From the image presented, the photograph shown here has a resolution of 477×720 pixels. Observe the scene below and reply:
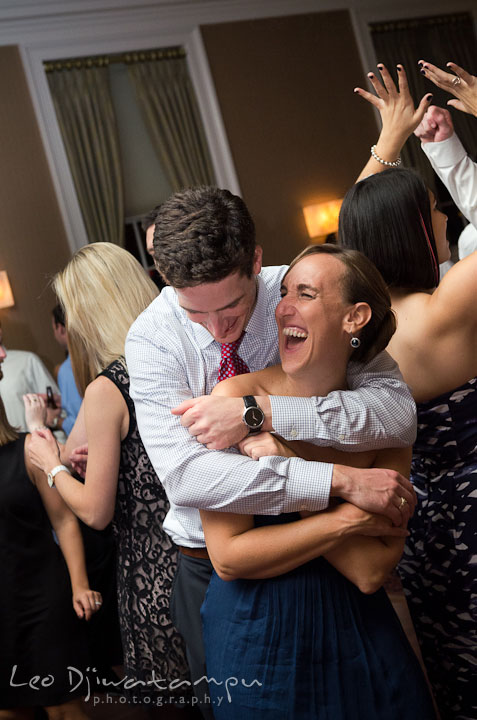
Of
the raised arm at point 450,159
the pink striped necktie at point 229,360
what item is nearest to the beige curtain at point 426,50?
the raised arm at point 450,159

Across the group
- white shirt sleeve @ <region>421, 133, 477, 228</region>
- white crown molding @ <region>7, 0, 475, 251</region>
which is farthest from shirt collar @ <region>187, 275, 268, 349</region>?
white crown molding @ <region>7, 0, 475, 251</region>

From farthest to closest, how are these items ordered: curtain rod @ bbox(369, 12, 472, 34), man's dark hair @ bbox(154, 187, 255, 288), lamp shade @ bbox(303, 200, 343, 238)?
curtain rod @ bbox(369, 12, 472, 34), lamp shade @ bbox(303, 200, 343, 238), man's dark hair @ bbox(154, 187, 255, 288)

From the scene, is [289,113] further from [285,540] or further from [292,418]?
[285,540]

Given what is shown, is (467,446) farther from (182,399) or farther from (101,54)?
(101,54)

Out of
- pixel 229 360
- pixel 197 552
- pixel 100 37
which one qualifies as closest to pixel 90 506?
pixel 197 552

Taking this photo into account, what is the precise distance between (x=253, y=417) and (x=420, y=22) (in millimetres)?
7954

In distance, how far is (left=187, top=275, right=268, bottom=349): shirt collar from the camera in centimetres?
169

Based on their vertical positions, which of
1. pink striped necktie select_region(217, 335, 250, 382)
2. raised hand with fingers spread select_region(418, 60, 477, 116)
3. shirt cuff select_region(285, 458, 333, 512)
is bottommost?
shirt cuff select_region(285, 458, 333, 512)

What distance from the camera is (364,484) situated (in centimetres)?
141

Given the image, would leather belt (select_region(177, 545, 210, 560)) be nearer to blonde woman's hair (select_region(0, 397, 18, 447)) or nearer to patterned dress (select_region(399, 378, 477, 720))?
patterned dress (select_region(399, 378, 477, 720))

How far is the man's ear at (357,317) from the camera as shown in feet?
5.03

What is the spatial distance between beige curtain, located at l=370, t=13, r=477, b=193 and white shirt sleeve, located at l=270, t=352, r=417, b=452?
690cm

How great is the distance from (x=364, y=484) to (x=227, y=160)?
6140 mm

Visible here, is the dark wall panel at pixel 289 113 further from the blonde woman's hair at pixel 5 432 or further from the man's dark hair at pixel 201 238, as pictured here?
the man's dark hair at pixel 201 238
